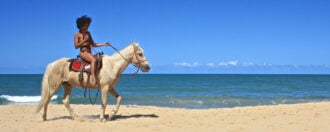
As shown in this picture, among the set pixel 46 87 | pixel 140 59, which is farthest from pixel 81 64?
pixel 140 59

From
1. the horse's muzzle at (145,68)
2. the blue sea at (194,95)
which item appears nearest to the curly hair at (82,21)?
the horse's muzzle at (145,68)

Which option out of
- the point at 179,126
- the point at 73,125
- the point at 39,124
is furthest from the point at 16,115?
the point at 179,126

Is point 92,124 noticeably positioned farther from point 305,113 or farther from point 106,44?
point 305,113

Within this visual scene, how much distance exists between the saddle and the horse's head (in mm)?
793

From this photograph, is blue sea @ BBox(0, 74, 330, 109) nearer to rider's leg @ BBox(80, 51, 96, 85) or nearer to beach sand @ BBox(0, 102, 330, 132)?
beach sand @ BBox(0, 102, 330, 132)

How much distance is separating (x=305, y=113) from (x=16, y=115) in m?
7.84

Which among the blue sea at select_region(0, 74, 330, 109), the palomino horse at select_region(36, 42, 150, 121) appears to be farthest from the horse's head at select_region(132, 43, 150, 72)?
the blue sea at select_region(0, 74, 330, 109)

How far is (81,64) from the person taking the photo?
9320 mm

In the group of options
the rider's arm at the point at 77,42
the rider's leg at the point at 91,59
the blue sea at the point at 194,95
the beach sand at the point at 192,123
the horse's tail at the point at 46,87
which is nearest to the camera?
the beach sand at the point at 192,123

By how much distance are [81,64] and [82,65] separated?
1.9 inches

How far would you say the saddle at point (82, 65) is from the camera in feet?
30.3

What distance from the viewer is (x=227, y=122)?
933cm

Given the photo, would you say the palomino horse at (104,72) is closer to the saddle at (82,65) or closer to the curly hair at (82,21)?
the saddle at (82,65)

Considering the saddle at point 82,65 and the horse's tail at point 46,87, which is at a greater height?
the saddle at point 82,65
